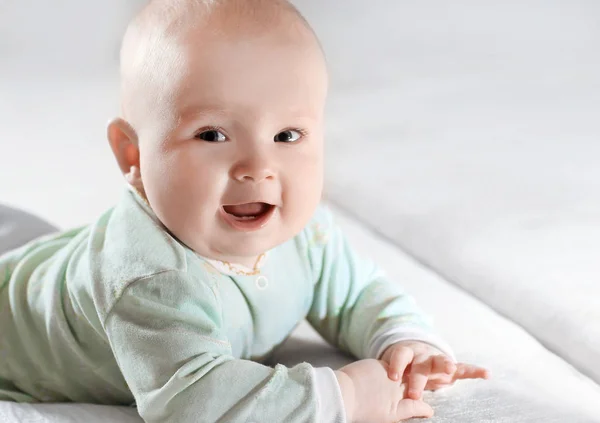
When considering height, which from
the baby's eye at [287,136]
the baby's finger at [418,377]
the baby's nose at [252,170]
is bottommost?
the baby's finger at [418,377]

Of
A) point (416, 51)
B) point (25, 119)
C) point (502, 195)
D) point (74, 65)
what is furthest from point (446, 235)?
point (74, 65)

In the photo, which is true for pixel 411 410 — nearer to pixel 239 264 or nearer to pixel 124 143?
pixel 239 264

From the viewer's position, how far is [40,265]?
1.00 metres

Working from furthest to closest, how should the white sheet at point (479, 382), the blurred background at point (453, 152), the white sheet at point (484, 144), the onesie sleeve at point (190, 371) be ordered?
the white sheet at point (484, 144) → the blurred background at point (453, 152) → the white sheet at point (479, 382) → the onesie sleeve at point (190, 371)

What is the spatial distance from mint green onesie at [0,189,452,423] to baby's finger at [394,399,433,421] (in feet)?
0.23

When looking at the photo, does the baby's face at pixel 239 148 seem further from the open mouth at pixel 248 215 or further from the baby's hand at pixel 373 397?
the baby's hand at pixel 373 397

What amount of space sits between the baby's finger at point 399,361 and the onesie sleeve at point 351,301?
5 cm

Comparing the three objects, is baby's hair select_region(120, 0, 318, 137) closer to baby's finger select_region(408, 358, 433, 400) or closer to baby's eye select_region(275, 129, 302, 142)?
baby's eye select_region(275, 129, 302, 142)

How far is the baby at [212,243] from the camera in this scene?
810mm

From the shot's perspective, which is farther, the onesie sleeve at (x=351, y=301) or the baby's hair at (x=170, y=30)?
the onesie sleeve at (x=351, y=301)

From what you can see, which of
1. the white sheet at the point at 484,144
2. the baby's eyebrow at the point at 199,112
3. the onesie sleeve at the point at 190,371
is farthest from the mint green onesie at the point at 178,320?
the white sheet at the point at 484,144

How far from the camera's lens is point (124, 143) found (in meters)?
0.89

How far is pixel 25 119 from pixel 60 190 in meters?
0.47

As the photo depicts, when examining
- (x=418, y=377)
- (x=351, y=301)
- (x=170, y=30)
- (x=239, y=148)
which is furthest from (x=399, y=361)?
(x=170, y=30)
